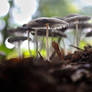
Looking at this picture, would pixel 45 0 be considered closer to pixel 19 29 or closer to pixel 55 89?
pixel 19 29

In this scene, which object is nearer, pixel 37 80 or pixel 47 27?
pixel 37 80

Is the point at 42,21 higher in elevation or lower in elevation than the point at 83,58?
higher

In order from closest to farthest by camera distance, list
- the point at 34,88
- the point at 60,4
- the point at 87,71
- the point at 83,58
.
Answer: the point at 34,88 → the point at 87,71 → the point at 83,58 → the point at 60,4

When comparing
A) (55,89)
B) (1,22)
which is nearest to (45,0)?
(1,22)

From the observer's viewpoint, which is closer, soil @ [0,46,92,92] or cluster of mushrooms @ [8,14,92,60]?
soil @ [0,46,92,92]

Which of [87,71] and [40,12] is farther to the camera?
[40,12]

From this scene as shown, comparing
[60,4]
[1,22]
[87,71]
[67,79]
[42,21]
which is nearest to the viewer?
[67,79]

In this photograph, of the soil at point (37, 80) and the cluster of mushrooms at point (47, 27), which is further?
the cluster of mushrooms at point (47, 27)

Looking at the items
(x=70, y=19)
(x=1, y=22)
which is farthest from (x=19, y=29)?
(x=1, y=22)

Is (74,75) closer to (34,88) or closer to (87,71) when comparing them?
(87,71)
